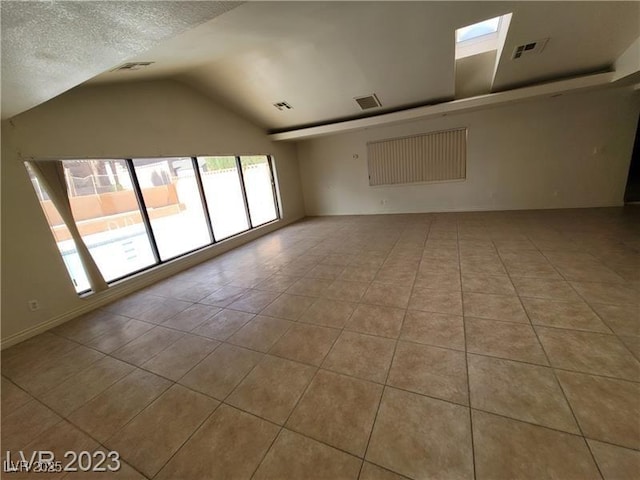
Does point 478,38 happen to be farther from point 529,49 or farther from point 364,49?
point 364,49

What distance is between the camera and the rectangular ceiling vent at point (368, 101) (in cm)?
482

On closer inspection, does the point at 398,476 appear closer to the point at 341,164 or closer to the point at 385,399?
the point at 385,399

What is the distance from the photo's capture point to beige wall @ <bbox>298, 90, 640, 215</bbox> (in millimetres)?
4961

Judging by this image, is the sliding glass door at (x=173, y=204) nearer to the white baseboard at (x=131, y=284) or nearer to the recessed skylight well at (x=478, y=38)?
the white baseboard at (x=131, y=284)

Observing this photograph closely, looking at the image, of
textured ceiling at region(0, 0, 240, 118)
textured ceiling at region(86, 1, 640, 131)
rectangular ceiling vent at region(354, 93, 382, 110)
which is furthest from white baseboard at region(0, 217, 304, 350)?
rectangular ceiling vent at region(354, 93, 382, 110)

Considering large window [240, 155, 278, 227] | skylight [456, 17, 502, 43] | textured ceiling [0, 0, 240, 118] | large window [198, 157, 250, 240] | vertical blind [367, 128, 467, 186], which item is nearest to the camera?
textured ceiling [0, 0, 240, 118]

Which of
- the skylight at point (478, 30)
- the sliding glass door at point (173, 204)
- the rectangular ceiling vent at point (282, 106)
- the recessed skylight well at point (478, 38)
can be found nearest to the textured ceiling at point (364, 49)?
the rectangular ceiling vent at point (282, 106)

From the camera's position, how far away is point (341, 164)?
287 inches

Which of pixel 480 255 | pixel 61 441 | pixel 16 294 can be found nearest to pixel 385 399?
pixel 61 441

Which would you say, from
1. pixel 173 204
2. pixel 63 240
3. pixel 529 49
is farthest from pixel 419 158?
pixel 63 240

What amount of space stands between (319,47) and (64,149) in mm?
3486

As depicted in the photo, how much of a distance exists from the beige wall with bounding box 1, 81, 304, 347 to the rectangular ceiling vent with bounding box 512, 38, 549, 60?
5085 mm

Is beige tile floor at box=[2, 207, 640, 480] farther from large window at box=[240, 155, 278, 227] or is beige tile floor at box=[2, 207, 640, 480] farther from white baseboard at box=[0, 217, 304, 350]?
large window at box=[240, 155, 278, 227]

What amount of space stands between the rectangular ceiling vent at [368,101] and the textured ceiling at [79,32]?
401cm
